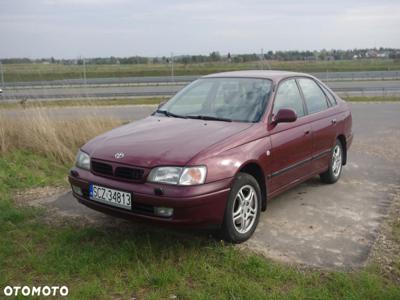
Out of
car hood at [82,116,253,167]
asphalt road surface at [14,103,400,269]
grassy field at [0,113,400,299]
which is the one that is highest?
car hood at [82,116,253,167]

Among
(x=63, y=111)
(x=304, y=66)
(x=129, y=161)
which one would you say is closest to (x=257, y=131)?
(x=129, y=161)

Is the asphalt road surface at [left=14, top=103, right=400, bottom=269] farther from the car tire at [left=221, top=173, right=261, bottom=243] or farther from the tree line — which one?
the tree line

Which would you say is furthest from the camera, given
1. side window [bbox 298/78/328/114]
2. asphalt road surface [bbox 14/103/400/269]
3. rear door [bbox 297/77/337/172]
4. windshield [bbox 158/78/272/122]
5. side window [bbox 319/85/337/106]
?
side window [bbox 319/85/337/106]

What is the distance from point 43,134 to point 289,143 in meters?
4.92

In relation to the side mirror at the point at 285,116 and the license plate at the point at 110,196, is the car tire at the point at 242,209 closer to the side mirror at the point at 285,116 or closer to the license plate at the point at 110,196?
the side mirror at the point at 285,116

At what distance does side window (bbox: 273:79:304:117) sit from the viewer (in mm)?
5034

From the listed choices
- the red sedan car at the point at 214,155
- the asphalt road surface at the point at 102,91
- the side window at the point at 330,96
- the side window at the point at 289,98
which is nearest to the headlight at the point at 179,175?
the red sedan car at the point at 214,155

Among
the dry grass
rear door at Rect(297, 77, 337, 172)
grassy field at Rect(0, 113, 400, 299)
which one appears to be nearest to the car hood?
grassy field at Rect(0, 113, 400, 299)

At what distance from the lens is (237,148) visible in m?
4.17

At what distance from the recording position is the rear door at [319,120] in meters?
5.62

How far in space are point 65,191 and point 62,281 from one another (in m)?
2.81

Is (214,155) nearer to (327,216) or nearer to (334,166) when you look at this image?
(327,216)

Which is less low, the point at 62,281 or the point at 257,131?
the point at 257,131

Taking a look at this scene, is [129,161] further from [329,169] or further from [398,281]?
[329,169]
